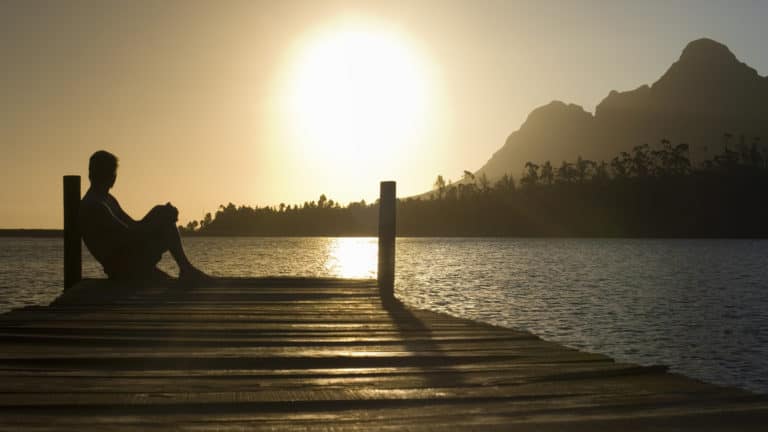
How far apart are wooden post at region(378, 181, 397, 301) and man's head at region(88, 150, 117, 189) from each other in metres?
4.04

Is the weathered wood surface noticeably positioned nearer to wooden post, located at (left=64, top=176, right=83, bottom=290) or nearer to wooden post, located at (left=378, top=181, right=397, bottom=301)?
wooden post, located at (left=378, top=181, right=397, bottom=301)

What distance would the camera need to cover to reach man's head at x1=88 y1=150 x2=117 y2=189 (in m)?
10.7

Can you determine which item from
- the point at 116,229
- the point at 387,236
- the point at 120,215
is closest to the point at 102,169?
the point at 120,215

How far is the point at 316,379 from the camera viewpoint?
5051mm

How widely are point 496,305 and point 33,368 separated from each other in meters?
27.3

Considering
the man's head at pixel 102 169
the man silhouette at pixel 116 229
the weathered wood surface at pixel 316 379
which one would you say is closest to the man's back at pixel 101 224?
the man silhouette at pixel 116 229

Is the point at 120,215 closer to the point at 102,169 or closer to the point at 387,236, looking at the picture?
the point at 102,169

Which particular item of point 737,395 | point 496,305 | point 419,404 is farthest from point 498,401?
point 496,305

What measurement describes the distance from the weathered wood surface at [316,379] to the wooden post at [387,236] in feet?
11.4

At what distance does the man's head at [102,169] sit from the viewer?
35.1 feet

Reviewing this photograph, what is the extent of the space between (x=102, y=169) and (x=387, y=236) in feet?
14.7

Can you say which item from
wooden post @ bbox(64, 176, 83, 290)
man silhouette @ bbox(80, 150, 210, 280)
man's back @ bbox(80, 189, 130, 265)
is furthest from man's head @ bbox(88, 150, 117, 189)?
wooden post @ bbox(64, 176, 83, 290)

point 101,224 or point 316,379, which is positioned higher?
point 101,224

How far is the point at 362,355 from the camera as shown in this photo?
591 centimetres
